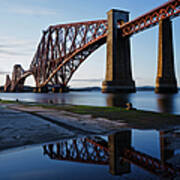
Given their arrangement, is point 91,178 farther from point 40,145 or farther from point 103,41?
point 103,41

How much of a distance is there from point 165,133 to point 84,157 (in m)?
3.81

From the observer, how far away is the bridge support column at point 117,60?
6700 centimetres

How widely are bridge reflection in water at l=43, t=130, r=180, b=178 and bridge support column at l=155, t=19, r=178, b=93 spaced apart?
53.8 meters

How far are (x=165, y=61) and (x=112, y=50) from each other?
17868 mm

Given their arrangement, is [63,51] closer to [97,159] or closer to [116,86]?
[116,86]

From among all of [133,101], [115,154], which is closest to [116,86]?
[133,101]

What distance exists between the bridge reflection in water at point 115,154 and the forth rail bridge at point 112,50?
54.7 m

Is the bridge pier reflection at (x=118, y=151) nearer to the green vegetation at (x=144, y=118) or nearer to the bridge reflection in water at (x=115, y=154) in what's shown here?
the bridge reflection in water at (x=115, y=154)

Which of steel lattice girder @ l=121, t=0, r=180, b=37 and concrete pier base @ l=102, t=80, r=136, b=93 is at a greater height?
steel lattice girder @ l=121, t=0, r=180, b=37

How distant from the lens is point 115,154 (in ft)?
17.5

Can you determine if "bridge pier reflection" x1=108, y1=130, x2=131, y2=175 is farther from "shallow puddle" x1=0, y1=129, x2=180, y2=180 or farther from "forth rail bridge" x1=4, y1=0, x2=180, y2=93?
"forth rail bridge" x1=4, y1=0, x2=180, y2=93

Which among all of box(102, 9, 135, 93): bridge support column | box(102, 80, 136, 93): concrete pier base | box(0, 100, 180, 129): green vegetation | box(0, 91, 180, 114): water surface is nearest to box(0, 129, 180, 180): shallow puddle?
box(0, 100, 180, 129): green vegetation

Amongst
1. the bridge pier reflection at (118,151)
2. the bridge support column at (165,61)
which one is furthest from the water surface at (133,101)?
the bridge pier reflection at (118,151)

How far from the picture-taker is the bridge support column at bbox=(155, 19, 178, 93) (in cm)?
5781
